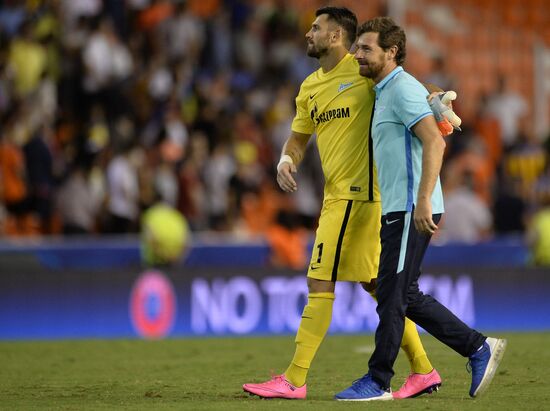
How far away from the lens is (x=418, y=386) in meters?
7.80

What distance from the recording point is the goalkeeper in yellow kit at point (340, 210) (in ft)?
25.3

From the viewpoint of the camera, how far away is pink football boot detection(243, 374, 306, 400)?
25.2 feet

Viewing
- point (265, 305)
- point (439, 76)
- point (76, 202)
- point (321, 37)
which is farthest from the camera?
point (439, 76)

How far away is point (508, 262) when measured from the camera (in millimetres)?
16531

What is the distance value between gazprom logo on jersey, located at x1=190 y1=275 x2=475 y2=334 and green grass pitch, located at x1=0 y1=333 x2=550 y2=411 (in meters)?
0.93

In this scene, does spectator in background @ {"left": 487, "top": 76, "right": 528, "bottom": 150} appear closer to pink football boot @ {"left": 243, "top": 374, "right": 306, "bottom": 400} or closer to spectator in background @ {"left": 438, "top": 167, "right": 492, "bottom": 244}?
spectator in background @ {"left": 438, "top": 167, "right": 492, "bottom": 244}

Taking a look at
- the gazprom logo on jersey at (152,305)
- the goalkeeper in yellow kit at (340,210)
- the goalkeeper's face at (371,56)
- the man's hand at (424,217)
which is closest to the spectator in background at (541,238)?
the gazprom logo on jersey at (152,305)

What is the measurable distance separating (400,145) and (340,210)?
24.9 inches

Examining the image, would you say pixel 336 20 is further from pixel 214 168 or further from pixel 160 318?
pixel 214 168

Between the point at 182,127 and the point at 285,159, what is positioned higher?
the point at 182,127

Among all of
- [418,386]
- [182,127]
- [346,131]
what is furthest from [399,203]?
[182,127]

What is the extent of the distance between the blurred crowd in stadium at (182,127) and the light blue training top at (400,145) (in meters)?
8.15

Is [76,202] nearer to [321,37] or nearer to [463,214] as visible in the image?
[463,214]

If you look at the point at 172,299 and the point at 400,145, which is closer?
the point at 400,145
